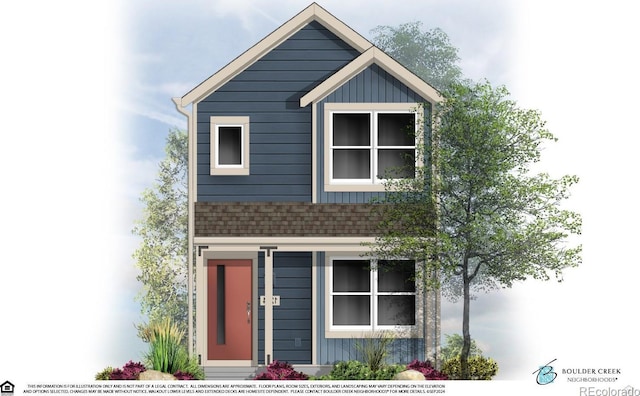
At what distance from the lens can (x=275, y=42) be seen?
68.6ft

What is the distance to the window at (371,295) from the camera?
20531mm

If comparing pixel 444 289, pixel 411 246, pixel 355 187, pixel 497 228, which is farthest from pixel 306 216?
pixel 444 289

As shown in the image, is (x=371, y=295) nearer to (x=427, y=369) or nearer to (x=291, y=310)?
(x=291, y=310)

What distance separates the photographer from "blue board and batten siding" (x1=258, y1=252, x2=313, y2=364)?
20.5 m

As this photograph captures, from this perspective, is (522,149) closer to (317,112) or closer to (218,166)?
(317,112)

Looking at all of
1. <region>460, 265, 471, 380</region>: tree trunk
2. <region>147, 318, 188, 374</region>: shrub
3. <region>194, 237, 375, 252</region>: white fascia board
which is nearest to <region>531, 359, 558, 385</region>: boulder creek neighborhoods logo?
<region>460, 265, 471, 380</region>: tree trunk

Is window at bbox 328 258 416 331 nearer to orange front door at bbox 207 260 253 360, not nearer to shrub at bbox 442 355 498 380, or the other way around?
shrub at bbox 442 355 498 380

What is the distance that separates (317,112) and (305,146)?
916 mm

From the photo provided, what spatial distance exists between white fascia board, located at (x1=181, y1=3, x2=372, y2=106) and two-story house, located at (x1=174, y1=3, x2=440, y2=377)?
28 millimetres

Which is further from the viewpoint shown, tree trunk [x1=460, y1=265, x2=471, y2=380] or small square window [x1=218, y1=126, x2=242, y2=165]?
small square window [x1=218, y1=126, x2=242, y2=165]

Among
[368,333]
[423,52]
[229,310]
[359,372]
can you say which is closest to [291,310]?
[229,310]

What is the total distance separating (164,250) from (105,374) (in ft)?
30.5

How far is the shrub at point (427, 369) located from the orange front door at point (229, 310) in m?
4.21

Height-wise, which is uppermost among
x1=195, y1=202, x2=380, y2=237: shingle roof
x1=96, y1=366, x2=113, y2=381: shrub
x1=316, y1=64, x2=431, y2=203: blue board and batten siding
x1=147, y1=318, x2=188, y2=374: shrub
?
x1=316, y1=64, x2=431, y2=203: blue board and batten siding
